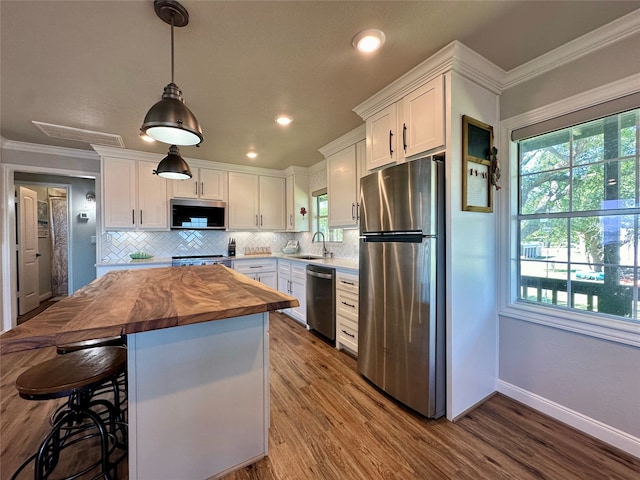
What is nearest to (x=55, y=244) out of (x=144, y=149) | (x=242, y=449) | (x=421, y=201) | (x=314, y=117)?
(x=144, y=149)

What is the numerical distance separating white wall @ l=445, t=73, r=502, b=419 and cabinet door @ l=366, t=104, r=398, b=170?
0.50 meters

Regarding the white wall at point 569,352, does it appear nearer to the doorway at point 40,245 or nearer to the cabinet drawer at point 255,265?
the cabinet drawer at point 255,265

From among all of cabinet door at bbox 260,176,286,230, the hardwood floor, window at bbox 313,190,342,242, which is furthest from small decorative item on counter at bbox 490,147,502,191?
cabinet door at bbox 260,176,286,230

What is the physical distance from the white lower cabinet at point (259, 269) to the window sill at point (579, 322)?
3235mm

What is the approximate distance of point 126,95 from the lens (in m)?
2.26

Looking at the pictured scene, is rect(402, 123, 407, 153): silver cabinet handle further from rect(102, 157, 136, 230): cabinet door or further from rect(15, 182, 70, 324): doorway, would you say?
rect(15, 182, 70, 324): doorway

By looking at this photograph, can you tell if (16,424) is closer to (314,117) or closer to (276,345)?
(276,345)

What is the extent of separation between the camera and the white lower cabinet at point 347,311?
2.70 meters

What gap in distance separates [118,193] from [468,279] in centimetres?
431

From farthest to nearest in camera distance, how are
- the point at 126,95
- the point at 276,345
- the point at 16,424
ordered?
the point at 276,345, the point at 126,95, the point at 16,424

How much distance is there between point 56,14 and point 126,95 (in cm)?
83

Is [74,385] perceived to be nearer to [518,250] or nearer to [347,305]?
[347,305]

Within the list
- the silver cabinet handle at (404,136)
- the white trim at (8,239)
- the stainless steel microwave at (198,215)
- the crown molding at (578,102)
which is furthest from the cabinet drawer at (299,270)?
the white trim at (8,239)

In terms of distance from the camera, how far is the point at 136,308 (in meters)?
1.17
